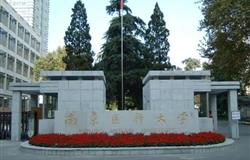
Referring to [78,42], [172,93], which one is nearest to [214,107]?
[172,93]

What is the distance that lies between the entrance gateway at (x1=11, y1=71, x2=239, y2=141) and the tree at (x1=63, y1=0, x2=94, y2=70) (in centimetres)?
1641

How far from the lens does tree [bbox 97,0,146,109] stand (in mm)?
39938

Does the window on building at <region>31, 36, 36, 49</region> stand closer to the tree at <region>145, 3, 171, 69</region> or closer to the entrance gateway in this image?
the tree at <region>145, 3, 171, 69</region>

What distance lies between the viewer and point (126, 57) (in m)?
40.4

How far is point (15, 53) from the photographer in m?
74.1

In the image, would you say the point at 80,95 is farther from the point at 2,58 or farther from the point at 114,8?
the point at 2,58

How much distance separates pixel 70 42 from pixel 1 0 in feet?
73.9

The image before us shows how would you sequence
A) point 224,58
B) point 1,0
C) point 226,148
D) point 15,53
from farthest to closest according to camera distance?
point 15,53 → point 1,0 → point 224,58 → point 226,148

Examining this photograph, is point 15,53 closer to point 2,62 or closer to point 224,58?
point 2,62

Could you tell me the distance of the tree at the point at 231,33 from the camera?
21906 mm

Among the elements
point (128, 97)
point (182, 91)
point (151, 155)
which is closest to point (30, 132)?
point (182, 91)

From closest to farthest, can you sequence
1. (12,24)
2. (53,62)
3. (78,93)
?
(78,93)
(53,62)
(12,24)

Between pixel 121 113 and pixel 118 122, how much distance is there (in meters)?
0.47

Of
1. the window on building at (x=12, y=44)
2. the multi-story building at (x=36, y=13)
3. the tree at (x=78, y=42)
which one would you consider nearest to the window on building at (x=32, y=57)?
the window on building at (x=12, y=44)
